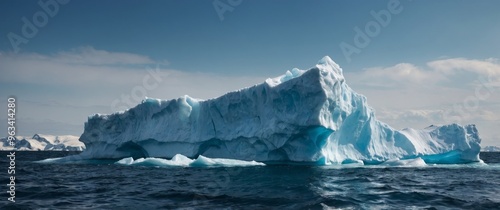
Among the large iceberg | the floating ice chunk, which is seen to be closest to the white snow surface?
the large iceberg

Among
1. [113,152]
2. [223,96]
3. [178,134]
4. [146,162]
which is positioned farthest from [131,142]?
[223,96]

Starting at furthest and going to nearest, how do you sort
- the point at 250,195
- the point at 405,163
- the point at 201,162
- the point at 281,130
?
A: 1. the point at 405,163
2. the point at 281,130
3. the point at 201,162
4. the point at 250,195

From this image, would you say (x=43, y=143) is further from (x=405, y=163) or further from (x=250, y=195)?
(x=250, y=195)

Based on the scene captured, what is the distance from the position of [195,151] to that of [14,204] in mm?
20551

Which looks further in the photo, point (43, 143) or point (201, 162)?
point (43, 143)

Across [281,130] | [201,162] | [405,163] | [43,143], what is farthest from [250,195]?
[43,143]

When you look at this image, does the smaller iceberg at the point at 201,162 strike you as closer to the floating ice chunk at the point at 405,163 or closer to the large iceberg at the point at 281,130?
the large iceberg at the point at 281,130

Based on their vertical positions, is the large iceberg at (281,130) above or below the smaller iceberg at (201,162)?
above

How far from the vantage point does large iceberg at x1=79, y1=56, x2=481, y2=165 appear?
1013 inches

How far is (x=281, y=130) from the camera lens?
25.8m

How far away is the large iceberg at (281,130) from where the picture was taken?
2572 cm

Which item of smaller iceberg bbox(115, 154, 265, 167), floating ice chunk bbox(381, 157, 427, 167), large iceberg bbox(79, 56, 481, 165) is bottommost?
floating ice chunk bbox(381, 157, 427, 167)

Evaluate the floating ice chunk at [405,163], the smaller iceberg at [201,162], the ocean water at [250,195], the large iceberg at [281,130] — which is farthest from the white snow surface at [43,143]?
the ocean water at [250,195]

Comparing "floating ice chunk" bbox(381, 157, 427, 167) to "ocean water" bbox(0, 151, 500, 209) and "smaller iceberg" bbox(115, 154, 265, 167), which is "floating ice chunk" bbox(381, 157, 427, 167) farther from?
"ocean water" bbox(0, 151, 500, 209)
